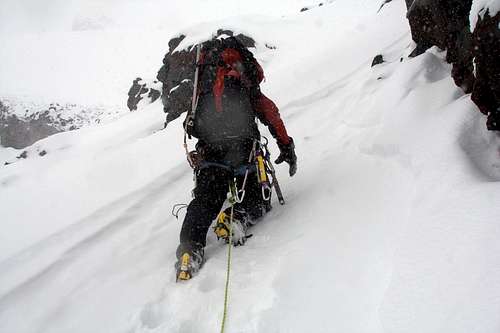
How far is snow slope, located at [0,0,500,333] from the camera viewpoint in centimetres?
179

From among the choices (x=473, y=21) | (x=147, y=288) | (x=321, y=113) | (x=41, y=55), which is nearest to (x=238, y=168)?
(x=147, y=288)

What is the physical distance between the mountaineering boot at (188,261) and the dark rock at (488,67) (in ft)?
7.31

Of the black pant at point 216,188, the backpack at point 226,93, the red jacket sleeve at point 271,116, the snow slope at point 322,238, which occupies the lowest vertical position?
the snow slope at point 322,238

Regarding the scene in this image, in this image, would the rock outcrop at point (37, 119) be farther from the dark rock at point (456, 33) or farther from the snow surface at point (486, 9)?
the snow surface at point (486, 9)

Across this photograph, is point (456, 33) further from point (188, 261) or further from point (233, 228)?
point (188, 261)

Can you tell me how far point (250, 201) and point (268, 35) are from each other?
11466 millimetres

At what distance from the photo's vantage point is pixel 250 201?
3215 millimetres

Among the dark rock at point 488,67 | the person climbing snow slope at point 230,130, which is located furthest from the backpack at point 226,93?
the dark rock at point 488,67

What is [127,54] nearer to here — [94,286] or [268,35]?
[268,35]

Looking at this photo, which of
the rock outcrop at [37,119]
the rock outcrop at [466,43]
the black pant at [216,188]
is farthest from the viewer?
the rock outcrop at [37,119]

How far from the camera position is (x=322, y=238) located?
8.21ft

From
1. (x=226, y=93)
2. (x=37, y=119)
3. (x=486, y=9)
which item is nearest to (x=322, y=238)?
(x=226, y=93)

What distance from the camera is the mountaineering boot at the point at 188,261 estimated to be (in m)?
2.53

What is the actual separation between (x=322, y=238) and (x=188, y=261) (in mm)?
921
